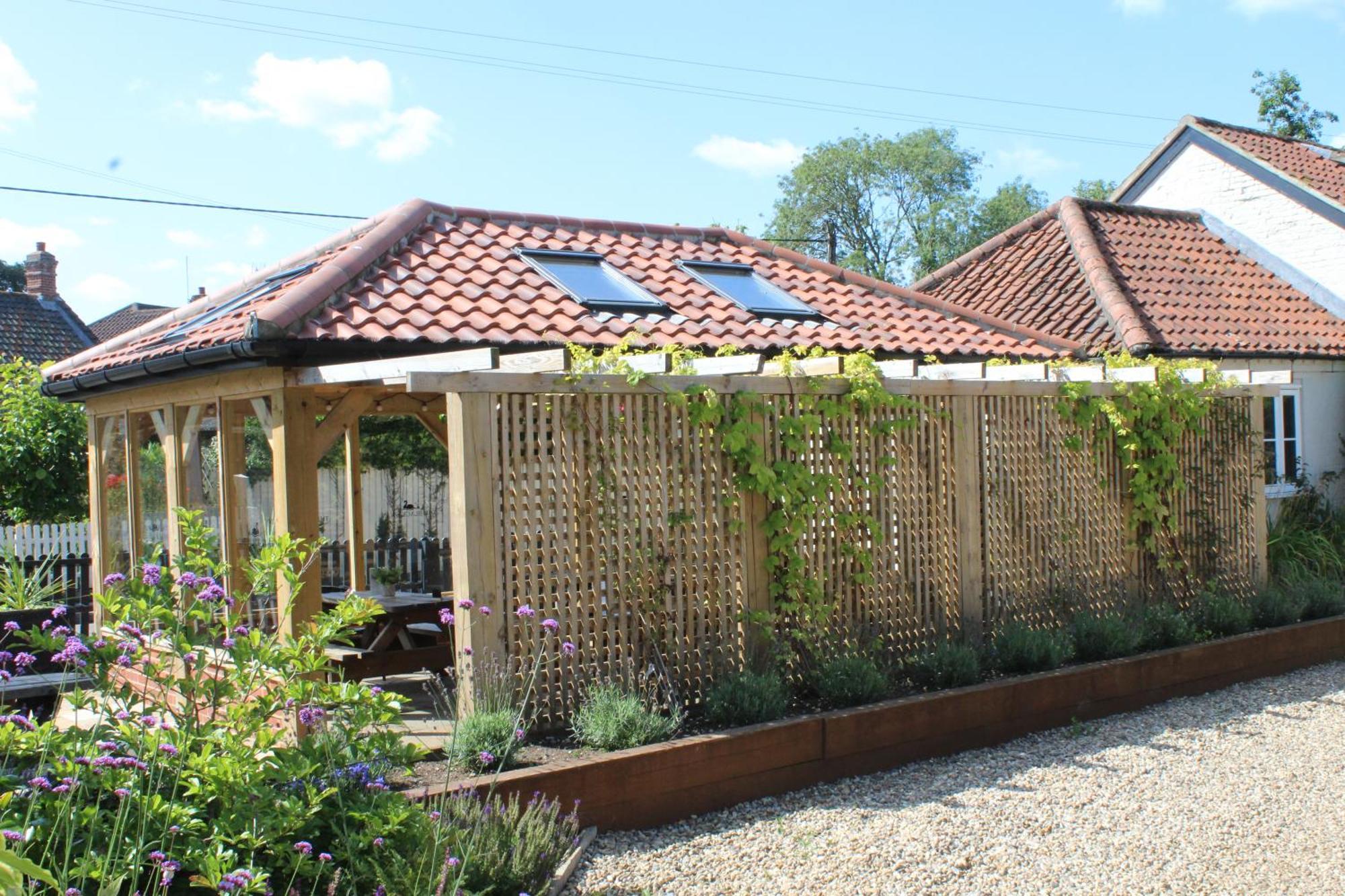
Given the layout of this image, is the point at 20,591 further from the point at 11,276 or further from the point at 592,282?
the point at 11,276

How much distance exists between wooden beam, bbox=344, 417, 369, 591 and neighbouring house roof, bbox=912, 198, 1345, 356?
347 inches

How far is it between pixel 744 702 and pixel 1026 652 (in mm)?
2507

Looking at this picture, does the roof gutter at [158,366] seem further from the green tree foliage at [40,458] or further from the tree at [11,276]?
the tree at [11,276]

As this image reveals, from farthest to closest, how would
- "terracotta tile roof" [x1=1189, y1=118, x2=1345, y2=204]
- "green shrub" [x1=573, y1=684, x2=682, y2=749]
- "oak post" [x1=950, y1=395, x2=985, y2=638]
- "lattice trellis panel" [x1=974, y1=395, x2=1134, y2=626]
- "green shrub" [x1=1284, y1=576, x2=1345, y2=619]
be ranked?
"terracotta tile roof" [x1=1189, y1=118, x2=1345, y2=204] → "green shrub" [x1=1284, y1=576, x2=1345, y2=619] → "lattice trellis panel" [x1=974, y1=395, x2=1134, y2=626] → "oak post" [x1=950, y1=395, x2=985, y2=638] → "green shrub" [x1=573, y1=684, x2=682, y2=749]

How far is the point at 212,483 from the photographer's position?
900 cm

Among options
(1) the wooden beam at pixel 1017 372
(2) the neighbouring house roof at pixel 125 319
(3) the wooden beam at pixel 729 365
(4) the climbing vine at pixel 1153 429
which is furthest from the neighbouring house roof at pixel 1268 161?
(2) the neighbouring house roof at pixel 125 319

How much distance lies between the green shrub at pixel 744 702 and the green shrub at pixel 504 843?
1.57 meters

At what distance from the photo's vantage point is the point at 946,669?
295 inches

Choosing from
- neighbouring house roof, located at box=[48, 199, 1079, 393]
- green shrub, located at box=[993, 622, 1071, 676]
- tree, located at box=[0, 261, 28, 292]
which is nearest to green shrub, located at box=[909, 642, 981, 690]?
green shrub, located at box=[993, 622, 1071, 676]

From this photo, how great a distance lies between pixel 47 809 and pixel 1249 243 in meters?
19.0

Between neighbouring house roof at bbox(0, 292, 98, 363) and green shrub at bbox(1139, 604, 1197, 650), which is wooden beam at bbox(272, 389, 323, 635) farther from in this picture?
neighbouring house roof at bbox(0, 292, 98, 363)

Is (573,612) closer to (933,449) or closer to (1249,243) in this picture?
(933,449)

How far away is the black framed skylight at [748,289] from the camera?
1127cm

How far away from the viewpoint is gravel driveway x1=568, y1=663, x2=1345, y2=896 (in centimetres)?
501
